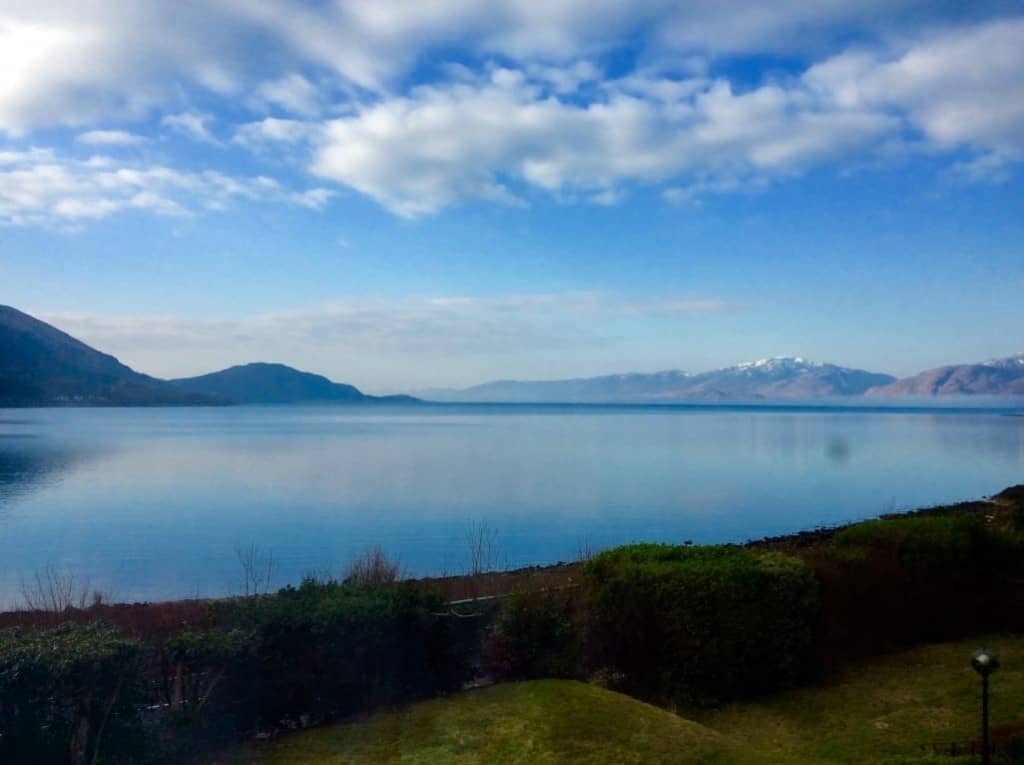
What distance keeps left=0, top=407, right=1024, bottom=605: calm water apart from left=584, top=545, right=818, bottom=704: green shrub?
15068mm

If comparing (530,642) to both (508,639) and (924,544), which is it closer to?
(508,639)

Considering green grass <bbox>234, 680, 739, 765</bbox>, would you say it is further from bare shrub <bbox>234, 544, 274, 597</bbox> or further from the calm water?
the calm water

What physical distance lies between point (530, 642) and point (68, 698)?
16.5 ft

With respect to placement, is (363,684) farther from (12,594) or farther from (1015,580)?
(12,594)

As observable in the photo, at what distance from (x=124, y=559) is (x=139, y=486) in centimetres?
2000

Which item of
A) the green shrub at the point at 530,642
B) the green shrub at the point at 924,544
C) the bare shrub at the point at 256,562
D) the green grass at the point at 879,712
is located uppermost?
the green shrub at the point at 924,544

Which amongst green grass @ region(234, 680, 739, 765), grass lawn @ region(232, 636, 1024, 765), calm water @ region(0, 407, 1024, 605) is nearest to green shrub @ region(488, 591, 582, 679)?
grass lawn @ region(232, 636, 1024, 765)

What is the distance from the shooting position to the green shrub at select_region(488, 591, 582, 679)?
1011 cm

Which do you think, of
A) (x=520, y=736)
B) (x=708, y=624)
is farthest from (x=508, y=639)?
(x=708, y=624)

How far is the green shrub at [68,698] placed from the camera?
6836 millimetres

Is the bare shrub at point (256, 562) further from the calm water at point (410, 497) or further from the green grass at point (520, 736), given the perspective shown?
the green grass at point (520, 736)

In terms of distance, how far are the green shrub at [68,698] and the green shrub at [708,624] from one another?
5.82m

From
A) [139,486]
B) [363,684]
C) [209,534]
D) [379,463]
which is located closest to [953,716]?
[363,684]

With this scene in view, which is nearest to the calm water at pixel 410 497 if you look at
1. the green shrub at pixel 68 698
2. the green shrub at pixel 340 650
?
the green shrub at pixel 340 650
